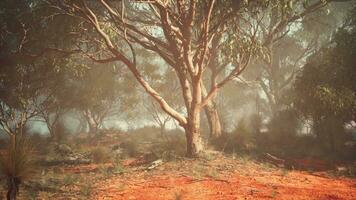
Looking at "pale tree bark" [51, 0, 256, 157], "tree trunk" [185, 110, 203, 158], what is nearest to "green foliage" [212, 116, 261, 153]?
"tree trunk" [185, 110, 203, 158]

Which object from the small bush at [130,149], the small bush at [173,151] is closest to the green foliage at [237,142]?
the small bush at [173,151]

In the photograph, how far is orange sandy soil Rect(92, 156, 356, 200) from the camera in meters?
9.27

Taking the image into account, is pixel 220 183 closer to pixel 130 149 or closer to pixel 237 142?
pixel 237 142

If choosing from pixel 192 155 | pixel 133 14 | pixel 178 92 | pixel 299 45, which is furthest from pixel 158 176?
pixel 299 45

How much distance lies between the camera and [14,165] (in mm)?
7324

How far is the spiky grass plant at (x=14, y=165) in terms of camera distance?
7316 mm

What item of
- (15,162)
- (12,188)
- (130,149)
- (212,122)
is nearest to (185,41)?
(212,122)

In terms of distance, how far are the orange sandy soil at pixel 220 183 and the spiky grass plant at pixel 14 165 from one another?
2.37 meters

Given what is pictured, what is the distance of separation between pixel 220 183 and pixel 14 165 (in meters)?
6.05

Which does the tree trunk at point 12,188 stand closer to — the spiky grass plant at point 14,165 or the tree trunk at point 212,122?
the spiky grass plant at point 14,165

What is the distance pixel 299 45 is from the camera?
102 feet

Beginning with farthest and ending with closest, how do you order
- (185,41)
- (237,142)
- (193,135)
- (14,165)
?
(237,142) → (193,135) → (185,41) → (14,165)

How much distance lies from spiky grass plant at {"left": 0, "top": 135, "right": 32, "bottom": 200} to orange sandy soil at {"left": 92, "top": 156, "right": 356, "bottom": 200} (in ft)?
7.78

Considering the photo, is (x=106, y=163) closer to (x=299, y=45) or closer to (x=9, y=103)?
(x=9, y=103)
